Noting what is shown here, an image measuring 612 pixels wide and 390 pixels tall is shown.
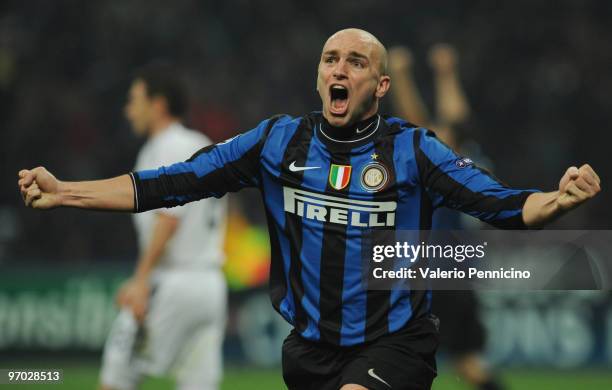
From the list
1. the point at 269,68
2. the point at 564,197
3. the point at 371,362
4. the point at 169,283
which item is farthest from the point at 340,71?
the point at 269,68

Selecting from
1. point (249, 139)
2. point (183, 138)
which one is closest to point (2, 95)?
point (183, 138)

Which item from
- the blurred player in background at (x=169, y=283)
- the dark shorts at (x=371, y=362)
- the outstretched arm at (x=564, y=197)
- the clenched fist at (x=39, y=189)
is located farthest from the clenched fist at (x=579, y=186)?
the blurred player in background at (x=169, y=283)

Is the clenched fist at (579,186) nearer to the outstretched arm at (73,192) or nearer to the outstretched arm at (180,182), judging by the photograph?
the outstretched arm at (180,182)

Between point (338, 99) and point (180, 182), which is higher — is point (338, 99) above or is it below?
above

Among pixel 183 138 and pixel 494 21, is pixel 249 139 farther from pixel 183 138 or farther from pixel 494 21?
pixel 494 21

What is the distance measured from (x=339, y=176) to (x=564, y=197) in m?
0.93

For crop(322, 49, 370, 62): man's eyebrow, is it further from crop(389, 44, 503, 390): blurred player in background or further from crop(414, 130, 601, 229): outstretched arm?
crop(389, 44, 503, 390): blurred player in background

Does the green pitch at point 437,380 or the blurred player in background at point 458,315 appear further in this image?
the green pitch at point 437,380

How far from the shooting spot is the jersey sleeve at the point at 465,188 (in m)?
4.17

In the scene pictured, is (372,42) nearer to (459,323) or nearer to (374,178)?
(374,178)

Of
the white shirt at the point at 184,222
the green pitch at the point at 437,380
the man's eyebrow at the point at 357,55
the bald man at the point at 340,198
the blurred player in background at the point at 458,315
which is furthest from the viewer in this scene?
the green pitch at the point at 437,380

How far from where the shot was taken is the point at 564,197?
154 inches

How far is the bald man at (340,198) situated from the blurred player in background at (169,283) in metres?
2.13

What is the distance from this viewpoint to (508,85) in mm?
14148
